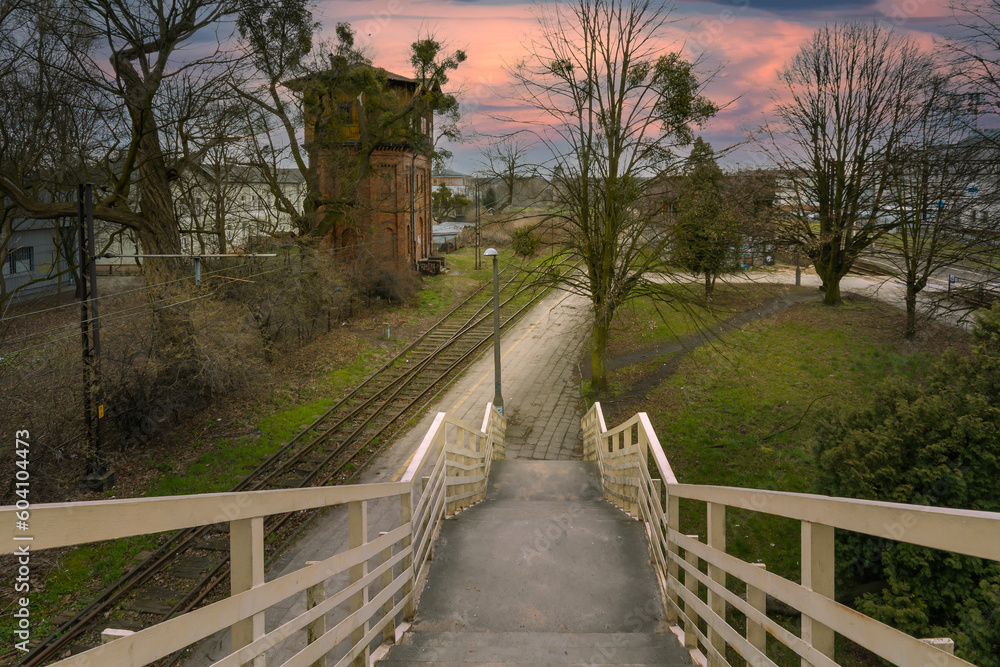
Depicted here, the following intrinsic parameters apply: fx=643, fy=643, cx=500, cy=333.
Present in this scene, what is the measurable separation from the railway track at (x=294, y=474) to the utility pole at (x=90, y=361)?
282 cm

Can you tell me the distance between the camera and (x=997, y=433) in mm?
7574

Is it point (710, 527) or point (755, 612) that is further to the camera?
point (710, 527)

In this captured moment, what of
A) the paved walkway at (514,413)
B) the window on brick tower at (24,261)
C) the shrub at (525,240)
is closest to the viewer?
the paved walkway at (514,413)

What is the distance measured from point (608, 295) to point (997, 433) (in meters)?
10.3

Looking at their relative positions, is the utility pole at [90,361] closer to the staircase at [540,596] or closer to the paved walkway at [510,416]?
the paved walkway at [510,416]

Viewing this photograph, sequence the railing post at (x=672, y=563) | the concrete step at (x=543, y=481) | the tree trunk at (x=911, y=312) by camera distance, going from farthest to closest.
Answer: the tree trunk at (x=911, y=312) → the concrete step at (x=543, y=481) → the railing post at (x=672, y=563)

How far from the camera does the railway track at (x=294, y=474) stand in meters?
9.64

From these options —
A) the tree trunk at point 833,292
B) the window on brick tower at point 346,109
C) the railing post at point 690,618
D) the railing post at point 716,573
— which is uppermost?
the window on brick tower at point 346,109

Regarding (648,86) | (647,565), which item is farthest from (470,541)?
(648,86)

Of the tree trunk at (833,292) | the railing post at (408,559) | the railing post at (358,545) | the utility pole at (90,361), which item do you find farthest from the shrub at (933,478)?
the tree trunk at (833,292)

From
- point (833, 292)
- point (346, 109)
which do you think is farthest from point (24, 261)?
point (833, 292)

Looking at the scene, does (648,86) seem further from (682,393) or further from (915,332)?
(915,332)

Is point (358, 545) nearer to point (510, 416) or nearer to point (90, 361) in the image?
point (90, 361)

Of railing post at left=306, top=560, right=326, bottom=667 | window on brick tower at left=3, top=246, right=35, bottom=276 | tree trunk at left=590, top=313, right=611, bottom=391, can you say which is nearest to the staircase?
railing post at left=306, top=560, right=326, bottom=667
